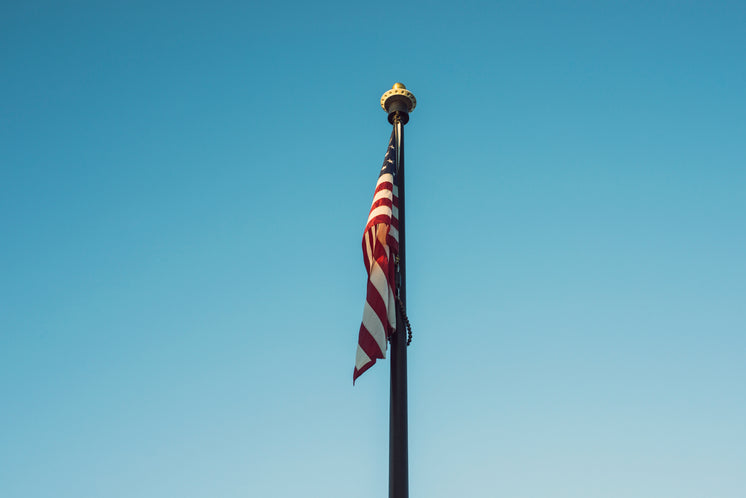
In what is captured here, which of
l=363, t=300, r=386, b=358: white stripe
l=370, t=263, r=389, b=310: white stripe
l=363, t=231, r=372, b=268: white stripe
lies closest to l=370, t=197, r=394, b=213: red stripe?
l=363, t=231, r=372, b=268: white stripe

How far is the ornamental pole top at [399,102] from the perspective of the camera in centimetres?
916

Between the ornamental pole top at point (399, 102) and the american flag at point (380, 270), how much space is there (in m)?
0.79

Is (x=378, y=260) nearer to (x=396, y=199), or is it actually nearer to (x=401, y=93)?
(x=396, y=199)

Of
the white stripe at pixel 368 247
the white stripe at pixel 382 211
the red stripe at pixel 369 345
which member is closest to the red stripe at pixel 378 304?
the red stripe at pixel 369 345

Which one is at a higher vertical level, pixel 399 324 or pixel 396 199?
pixel 396 199

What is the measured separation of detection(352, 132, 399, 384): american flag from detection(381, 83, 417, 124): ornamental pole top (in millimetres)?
788

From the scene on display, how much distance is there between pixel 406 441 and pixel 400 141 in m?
4.58

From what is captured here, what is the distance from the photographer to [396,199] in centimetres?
841

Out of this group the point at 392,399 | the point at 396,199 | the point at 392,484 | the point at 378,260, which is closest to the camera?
the point at 392,484

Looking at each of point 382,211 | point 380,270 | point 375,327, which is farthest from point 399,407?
point 382,211

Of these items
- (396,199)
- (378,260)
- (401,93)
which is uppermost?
(401,93)

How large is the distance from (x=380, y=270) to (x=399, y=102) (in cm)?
298

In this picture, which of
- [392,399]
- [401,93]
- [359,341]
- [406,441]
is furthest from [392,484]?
[401,93]

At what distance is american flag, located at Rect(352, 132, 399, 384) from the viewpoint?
7.01 metres
